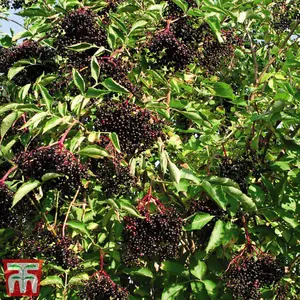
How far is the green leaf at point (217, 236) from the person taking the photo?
2.55m

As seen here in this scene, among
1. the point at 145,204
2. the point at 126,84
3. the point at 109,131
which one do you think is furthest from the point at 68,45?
the point at 145,204

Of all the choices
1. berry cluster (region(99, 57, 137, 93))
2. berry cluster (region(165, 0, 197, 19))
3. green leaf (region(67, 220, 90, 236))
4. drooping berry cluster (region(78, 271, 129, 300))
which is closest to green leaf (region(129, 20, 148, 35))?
berry cluster (region(165, 0, 197, 19))

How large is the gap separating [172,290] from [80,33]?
1283mm

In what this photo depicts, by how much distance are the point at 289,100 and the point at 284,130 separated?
238 millimetres

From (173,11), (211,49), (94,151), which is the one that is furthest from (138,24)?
(94,151)

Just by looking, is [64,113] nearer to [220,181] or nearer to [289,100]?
[220,181]

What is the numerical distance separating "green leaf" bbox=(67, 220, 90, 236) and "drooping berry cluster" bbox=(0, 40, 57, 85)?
82 cm

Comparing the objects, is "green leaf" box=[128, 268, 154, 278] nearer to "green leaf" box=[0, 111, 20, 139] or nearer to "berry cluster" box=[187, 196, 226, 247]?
"berry cluster" box=[187, 196, 226, 247]

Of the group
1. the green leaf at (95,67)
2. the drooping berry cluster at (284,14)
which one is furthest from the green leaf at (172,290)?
the drooping berry cluster at (284,14)

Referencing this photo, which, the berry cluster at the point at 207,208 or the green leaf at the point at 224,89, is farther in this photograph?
the green leaf at the point at 224,89

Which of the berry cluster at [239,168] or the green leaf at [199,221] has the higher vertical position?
the berry cluster at [239,168]

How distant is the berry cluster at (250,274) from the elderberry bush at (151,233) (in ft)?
0.96

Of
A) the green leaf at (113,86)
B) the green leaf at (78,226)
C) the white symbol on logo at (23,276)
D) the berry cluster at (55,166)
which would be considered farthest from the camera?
the white symbol on logo at (23,276)

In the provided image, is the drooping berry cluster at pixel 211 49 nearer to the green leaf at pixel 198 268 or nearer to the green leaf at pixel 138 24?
the green leaf at pixel 138 24
